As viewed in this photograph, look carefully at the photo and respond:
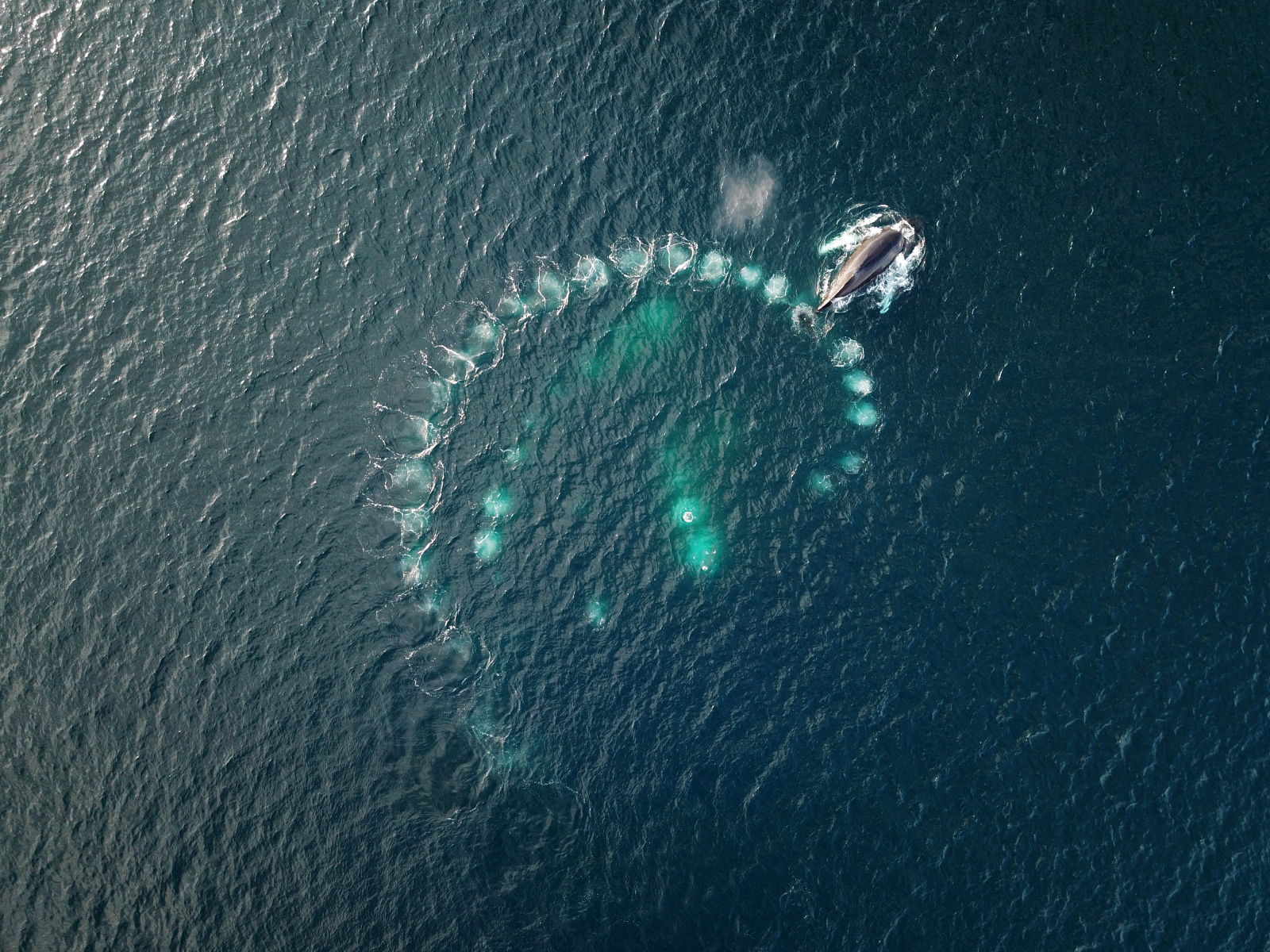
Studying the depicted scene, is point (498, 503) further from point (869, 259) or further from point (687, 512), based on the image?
point (869, 259)

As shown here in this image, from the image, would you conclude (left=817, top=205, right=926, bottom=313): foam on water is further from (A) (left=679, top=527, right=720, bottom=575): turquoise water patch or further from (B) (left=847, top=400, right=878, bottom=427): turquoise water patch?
(A) (left=679, top=527, right=720, bottom=575): turquoise water patch

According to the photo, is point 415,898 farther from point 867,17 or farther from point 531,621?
point 867,17


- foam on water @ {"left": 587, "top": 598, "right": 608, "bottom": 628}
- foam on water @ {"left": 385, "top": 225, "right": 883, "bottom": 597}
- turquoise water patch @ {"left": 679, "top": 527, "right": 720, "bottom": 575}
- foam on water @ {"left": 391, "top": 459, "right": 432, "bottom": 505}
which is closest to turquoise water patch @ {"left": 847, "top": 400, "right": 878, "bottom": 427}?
foam on water @ {"left": 385, "top": 225, "right": 883, "bottom": 597}

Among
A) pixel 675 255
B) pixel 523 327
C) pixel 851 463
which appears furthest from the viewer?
pixel 675 255

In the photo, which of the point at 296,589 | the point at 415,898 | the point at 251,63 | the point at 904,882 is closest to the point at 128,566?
the point at 296,589

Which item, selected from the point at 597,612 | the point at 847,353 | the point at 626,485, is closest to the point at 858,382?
the point at 847,353

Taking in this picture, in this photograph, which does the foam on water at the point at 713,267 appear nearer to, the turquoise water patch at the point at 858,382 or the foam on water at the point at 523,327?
the foam on water at the point at 523,327
